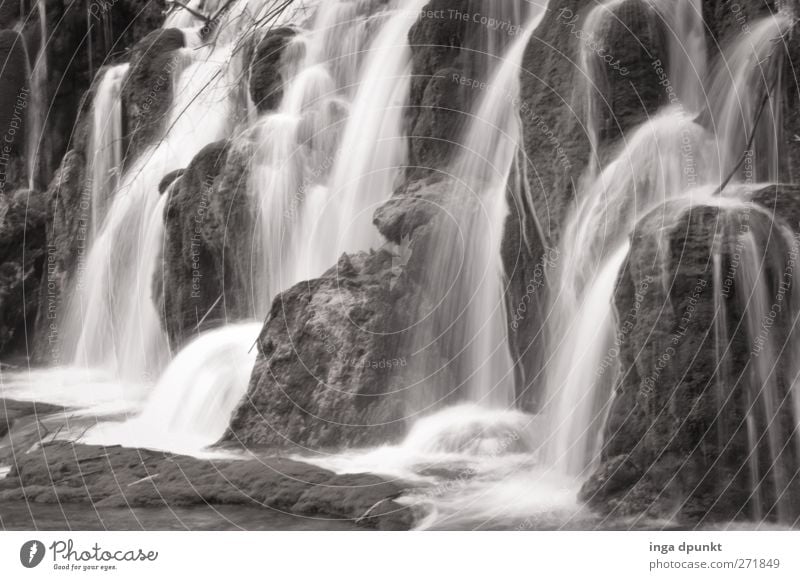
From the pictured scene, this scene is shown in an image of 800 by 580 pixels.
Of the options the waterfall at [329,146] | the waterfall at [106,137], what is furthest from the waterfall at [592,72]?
the waterfall at [106,137]

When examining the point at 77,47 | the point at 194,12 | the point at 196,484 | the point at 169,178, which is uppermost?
the point at 194,12

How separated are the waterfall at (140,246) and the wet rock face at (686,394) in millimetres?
2072

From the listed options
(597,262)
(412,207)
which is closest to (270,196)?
(412,207)

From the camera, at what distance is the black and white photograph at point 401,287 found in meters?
3.27

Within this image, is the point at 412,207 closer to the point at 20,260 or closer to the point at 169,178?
the point at 169,178

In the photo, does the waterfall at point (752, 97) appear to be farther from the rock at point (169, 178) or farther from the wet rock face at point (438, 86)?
the rock at point (169, 178)

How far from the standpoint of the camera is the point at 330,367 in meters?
3.62

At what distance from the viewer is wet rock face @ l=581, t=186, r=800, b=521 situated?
3230 millimetres

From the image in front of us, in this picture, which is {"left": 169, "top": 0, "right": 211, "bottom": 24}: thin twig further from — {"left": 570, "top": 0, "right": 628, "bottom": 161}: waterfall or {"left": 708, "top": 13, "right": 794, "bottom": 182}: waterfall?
{"left": 708, "top": 13, "right": 794, "bottom": 182}: waterfall

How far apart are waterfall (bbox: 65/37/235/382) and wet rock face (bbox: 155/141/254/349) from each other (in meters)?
0.09

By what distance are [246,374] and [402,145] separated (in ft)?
4.03

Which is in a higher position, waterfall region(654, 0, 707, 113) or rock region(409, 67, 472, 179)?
waterfall region(654, 0, 707, 113)

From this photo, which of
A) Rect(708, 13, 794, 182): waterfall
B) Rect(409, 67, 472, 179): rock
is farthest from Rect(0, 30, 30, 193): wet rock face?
Rect(708, 13, 794, 182): waterfall

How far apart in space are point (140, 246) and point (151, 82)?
0.84 metres
